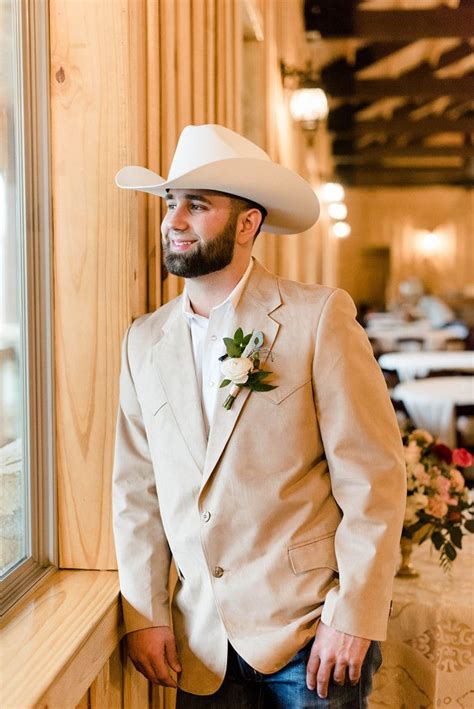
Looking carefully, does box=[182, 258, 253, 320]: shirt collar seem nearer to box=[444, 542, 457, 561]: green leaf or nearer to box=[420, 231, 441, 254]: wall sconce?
box=[444, 542, 457, 561]: green leaf

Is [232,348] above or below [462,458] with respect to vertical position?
above

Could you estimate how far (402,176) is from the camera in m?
16.2

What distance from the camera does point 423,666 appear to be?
2439 millimetres

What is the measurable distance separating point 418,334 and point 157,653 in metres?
10.9

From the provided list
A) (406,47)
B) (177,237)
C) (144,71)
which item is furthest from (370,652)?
(406,47)

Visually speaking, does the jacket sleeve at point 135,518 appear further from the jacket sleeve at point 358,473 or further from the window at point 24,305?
the jacket sleeve at point 358,473

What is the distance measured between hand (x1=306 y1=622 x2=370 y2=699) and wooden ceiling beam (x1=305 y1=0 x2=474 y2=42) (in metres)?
7.25

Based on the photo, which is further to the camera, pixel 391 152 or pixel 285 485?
pixel 391 152

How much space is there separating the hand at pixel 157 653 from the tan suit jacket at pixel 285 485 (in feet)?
0.19

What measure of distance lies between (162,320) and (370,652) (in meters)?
0.81

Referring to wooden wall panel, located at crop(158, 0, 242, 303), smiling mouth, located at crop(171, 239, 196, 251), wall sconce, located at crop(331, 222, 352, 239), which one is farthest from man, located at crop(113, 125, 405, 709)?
wall sconce, located at crop(331, 222, 352, 239)

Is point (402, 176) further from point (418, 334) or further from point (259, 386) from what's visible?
point (259, 386)

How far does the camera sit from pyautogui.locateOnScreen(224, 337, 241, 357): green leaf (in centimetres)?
169

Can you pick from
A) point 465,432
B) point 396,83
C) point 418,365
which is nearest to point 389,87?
point 396,83
